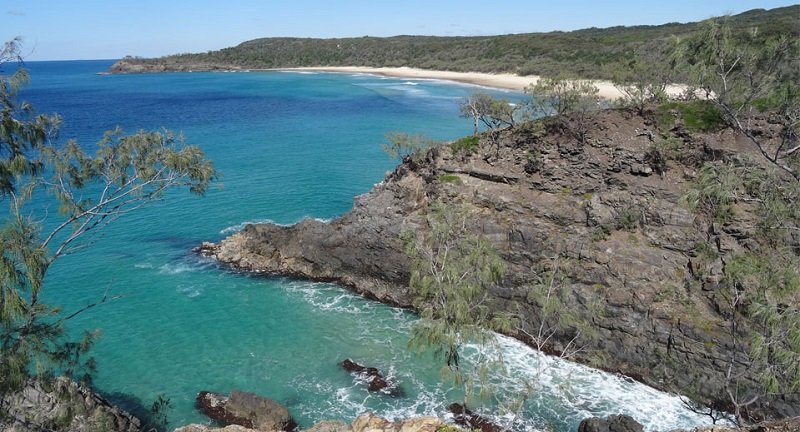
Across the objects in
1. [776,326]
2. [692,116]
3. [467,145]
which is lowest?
[776,326]

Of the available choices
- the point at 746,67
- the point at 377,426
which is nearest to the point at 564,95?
the point at 746,67

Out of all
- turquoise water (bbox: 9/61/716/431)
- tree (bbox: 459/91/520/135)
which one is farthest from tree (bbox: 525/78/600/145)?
turquoise water (bbox: 9/61/716/431)

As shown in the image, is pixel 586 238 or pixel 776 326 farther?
pixel 586 238

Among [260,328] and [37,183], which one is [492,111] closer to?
[260,328]

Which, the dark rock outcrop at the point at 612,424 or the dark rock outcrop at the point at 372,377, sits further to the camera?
the dark rock outcrop at the point at 372,377

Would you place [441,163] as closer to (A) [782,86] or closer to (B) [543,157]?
(B) [543,157]

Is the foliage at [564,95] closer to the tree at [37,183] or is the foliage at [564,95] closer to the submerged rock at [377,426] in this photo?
the submerged rock at [377,426]

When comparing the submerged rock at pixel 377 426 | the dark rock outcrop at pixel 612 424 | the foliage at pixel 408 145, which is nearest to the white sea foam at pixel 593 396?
the dark rock outcrop at pixel 612 424
